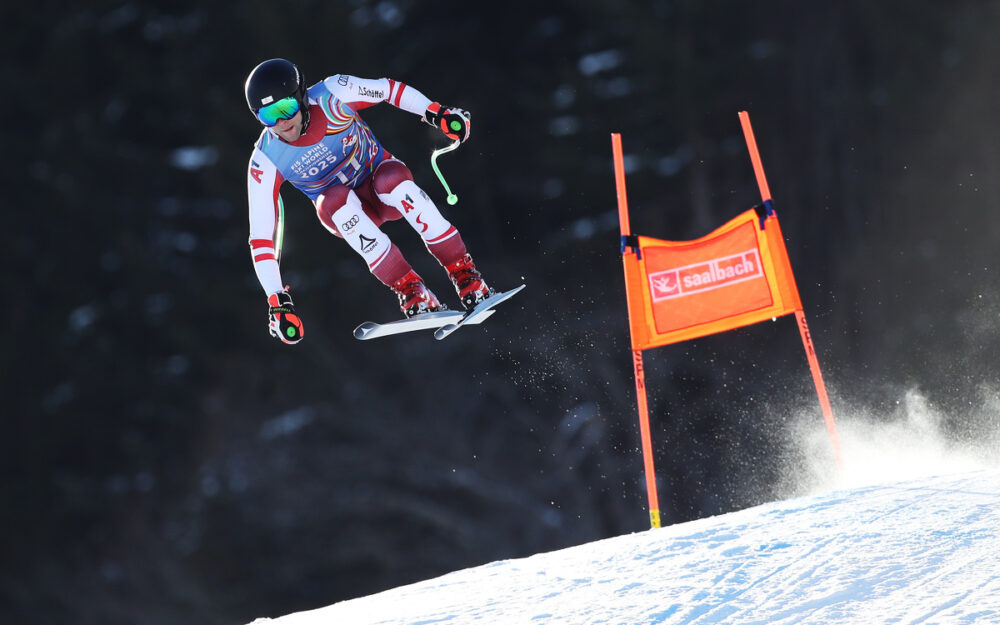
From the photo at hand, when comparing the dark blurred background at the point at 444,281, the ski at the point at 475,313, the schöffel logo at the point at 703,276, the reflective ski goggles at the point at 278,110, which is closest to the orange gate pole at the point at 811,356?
the schöffel logo at the point at 703,276

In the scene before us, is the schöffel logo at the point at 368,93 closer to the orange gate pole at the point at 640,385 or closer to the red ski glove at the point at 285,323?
the red ski glove at the point at 285,323

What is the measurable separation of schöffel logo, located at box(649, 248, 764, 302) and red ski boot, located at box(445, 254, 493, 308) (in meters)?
0.94

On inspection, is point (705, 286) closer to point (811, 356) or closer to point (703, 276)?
A: point (703, 276)

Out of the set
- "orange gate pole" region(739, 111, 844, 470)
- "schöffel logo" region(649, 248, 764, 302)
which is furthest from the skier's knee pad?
"orange gate pole" region(739, 111, 844, 470)

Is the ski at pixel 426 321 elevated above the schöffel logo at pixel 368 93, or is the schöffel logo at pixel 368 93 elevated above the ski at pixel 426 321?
the schöffel logo at pixel 368 93

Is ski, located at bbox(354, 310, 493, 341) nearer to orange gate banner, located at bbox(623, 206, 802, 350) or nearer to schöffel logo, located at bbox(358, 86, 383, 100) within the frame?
schöffel logo, located at bbox(358, 86, 383, 100)

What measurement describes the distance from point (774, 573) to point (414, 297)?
5.53 feet

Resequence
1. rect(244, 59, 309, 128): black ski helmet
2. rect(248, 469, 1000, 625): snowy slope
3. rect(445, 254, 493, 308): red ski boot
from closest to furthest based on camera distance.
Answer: rect(248, 469, 1000, 625): snowy slope → rect(244, 59, 309, 128): black ski helmet → rect(445, 254, 493, 308): red ski boot

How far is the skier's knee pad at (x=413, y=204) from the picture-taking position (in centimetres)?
387

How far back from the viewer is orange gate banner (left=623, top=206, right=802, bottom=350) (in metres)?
4.58

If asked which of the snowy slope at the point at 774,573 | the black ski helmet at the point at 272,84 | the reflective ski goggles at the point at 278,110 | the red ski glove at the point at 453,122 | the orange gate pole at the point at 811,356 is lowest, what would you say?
the snowy slope at the point at 774,573

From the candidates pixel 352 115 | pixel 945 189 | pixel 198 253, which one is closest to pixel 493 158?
pixel 198 253

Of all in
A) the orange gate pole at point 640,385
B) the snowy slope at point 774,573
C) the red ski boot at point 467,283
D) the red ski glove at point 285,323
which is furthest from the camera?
the orange gate pole at point 640,385

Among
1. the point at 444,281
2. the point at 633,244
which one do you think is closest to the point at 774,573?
the point at 633,244
